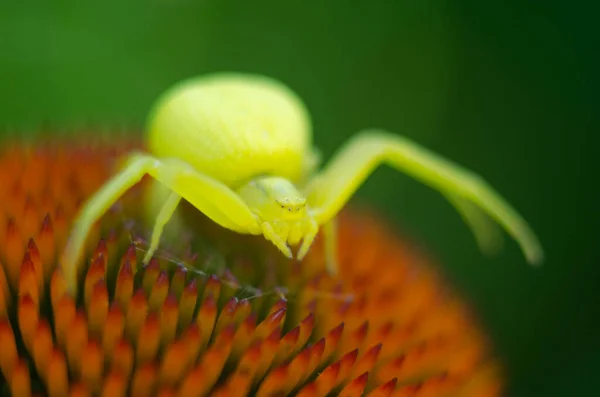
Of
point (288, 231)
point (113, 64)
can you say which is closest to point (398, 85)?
point (113, 64)

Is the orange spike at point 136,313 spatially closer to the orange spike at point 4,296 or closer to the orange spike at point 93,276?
the orange spike at point 93,276

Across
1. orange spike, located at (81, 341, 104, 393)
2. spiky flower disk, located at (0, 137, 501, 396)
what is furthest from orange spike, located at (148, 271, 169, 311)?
orange spike, located at (81, 341, 104, 393)

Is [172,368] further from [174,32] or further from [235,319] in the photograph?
[174,32]

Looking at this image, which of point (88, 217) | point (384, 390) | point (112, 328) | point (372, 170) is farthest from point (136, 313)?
point (372, 170)

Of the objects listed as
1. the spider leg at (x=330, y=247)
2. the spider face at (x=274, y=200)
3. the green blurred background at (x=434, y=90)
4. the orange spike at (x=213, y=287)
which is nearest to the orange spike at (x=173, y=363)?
the orange spike at (x=213, y=287)

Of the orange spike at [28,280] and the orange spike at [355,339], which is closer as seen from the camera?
the orange spike at [28,280]

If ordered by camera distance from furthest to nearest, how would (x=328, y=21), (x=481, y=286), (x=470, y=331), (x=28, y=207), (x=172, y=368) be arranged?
(x=328, y=21)
(x=481, y=286)
(x=470, y=331)
(x=28, y=207)
(x=172, y=368)
